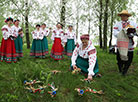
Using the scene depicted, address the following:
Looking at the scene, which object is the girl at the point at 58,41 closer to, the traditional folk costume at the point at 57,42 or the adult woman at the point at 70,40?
the traditional folk costume at the point at 57,42

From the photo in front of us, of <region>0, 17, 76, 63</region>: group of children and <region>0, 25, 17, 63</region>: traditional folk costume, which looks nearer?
<region>0, 25, 17, 63</region>: traditional folk costume

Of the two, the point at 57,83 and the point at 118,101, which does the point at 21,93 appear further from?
the point at 118,101

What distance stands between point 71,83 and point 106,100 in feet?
2.69

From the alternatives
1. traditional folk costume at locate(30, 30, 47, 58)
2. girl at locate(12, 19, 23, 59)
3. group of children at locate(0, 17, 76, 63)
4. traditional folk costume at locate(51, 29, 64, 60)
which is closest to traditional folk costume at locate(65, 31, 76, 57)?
group of children at locate(0, 17, 76, 63)

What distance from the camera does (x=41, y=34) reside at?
668 cm

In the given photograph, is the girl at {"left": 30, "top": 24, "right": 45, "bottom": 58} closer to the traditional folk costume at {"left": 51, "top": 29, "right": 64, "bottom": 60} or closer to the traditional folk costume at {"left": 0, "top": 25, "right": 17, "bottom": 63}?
the traditional folk costume at {"left": 51, "top": 29, "right": 64, "bottom": 60}

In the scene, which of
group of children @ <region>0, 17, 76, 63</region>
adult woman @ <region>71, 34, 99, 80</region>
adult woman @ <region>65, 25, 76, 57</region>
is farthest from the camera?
adult woman @ <region>65, 25, 76, 57</region>

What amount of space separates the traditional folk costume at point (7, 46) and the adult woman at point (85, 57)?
289cm

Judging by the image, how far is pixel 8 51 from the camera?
17.4ft

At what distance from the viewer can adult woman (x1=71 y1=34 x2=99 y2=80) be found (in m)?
3.44

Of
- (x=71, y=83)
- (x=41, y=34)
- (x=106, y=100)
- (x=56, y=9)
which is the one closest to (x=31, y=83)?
(x=71, y=83)

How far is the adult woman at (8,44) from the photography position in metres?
5.04

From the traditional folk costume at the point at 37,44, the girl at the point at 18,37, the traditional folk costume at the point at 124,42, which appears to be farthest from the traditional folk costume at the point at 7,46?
the traditional folk costume at the point at 124,42

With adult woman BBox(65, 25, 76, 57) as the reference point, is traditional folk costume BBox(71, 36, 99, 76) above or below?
below
